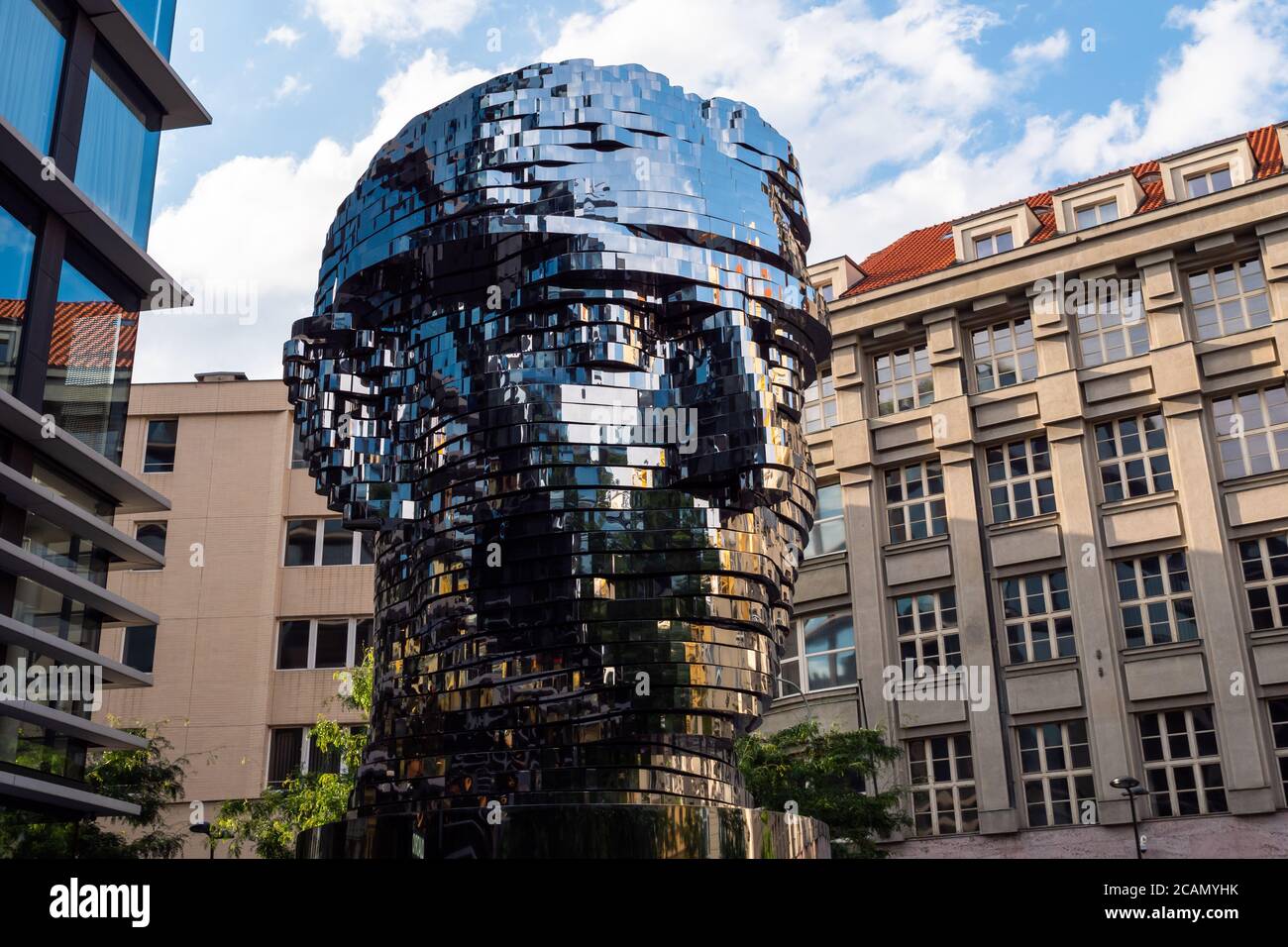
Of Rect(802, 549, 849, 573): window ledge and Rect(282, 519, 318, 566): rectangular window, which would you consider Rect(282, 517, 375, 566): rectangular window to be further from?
Rect(802, 549, 849, 573): window ledge

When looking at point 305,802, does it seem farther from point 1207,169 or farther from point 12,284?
point 1207,169

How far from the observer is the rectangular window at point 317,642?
121 ft

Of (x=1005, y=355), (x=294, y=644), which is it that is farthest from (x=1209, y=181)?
(x=294, y=644)

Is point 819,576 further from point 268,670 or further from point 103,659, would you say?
point 103,659

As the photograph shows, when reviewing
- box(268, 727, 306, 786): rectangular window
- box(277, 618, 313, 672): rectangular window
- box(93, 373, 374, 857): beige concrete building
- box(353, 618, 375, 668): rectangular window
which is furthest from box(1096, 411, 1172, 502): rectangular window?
box(268, 727, 306, 786): rectangular window

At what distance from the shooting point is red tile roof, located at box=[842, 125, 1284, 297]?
36656 mm

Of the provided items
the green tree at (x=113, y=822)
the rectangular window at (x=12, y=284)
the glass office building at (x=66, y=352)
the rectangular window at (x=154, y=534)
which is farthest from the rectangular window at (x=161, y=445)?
the rectangular window at (x=12, y=284)

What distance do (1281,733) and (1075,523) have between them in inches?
271

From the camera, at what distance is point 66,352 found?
2072 cm

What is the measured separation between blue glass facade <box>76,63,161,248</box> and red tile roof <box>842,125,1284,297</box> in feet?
71.1

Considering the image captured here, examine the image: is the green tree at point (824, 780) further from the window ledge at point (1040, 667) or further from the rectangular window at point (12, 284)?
the rectangular window at point (12, 284)
